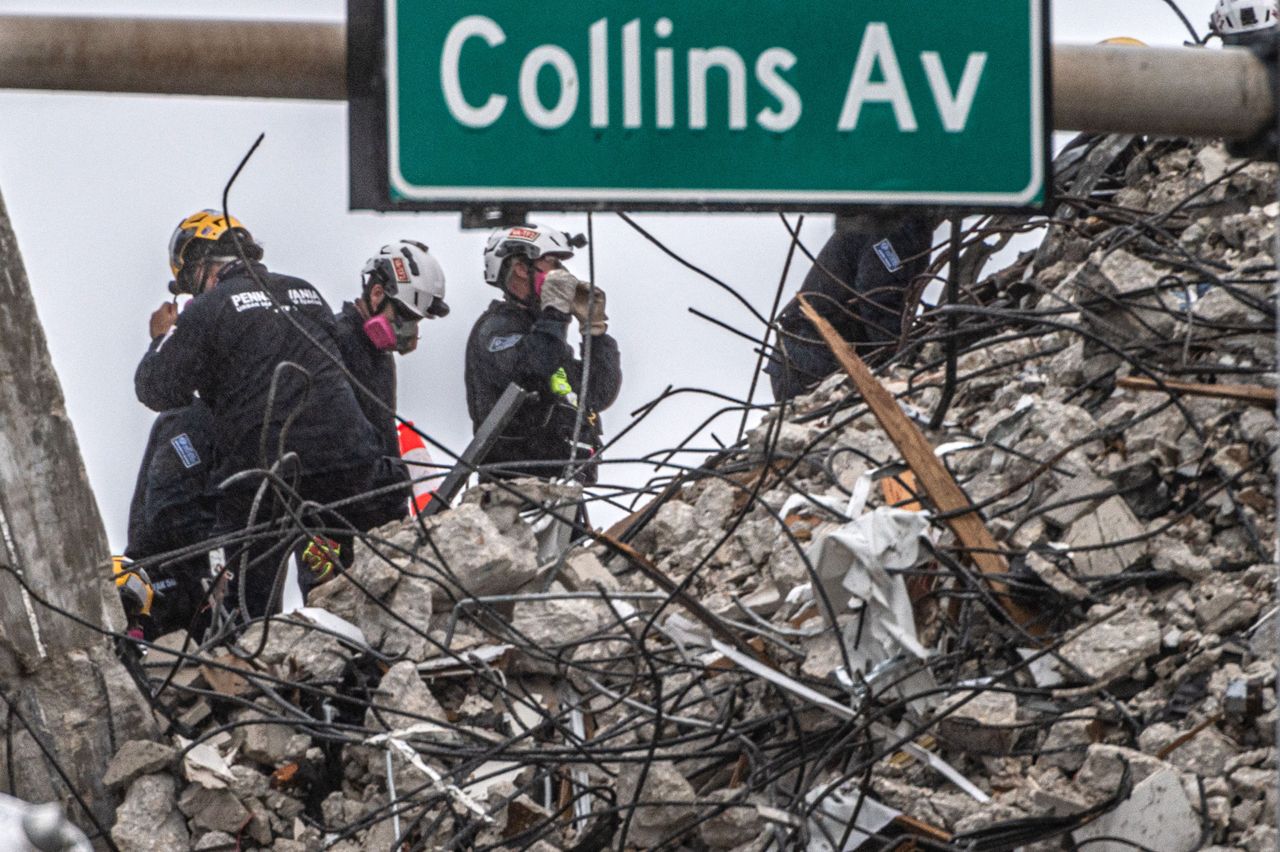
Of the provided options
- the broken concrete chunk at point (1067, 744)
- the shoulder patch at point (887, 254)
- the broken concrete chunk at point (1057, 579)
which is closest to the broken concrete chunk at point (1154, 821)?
the broken concrete chunk at point (1067, 744)

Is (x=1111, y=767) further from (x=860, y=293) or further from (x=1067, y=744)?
(x=860, y=293)

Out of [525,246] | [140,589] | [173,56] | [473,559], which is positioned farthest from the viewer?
[525,246]

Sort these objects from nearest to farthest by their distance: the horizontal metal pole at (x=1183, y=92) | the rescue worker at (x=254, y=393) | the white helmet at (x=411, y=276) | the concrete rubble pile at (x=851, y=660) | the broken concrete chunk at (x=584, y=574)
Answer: the horizontal metal pole at (x=1183, y=92) < the concrete rubble pile at (x=851, y=660) < the broken concrete chunk at (x=584, y=574) < the rescue worker at (x=254, y=393) < the white helmet at (x=411, y=276)

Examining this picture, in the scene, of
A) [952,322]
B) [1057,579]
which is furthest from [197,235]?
[1057,579]

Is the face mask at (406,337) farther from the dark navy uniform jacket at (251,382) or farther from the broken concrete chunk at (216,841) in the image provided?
the broken concrete chunk at (216,841)

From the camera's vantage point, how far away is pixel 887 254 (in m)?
7.75

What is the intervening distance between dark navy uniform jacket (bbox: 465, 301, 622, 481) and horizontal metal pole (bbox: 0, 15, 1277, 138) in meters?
5.30

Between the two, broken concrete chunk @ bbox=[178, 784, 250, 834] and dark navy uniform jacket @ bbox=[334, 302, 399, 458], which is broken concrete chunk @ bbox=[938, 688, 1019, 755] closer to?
broken concrete chunk @ bbox=[178, 784, 250, 834]

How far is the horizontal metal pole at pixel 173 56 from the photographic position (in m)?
2.38

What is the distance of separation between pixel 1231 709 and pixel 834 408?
7.59 ft

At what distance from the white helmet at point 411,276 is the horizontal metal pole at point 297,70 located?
6.89 meters

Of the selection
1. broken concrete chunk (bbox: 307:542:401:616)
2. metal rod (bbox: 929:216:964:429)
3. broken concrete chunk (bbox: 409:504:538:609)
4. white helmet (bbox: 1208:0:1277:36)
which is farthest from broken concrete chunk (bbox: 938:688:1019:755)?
white helmet (bbox: 1208:0:1277:36)

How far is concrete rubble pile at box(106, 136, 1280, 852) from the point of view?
15.2 ft

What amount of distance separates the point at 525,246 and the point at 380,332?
1101mm
